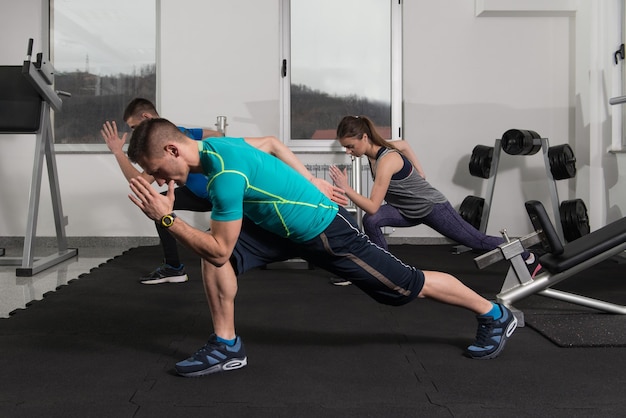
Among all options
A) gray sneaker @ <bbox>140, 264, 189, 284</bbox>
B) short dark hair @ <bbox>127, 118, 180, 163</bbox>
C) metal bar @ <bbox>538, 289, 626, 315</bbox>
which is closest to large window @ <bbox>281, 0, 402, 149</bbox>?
gray sneaker @ <bbox>140, 264, 189, 284</bbox>

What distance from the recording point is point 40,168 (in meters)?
4.40

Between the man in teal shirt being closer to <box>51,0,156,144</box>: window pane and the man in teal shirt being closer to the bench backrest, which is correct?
the bench backrest

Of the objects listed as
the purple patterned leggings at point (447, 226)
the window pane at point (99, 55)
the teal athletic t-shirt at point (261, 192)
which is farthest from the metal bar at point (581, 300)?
the window pane at point (99, 55)

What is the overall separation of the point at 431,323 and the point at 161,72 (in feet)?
11.8

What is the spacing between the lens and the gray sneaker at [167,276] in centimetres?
399

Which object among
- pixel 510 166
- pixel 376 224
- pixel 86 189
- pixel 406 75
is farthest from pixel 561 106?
pixel 86 189

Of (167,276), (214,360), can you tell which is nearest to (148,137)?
(214,360)

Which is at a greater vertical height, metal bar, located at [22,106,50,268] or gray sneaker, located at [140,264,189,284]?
metal bar, located at [22,106,50,268]

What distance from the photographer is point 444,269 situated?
4484mm

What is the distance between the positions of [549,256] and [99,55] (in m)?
4.29

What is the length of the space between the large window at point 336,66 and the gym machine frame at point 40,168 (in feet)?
6.20

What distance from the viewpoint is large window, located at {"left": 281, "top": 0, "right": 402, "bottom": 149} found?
5.71 meters

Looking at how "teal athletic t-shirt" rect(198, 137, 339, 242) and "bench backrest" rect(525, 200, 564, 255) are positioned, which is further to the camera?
"bench backrest" rect(525, 200, 564, 255)

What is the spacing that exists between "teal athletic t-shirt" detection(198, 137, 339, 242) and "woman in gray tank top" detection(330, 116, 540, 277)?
112 cm
